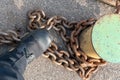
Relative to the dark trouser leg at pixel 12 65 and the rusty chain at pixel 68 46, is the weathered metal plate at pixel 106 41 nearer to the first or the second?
the rusty chain at pixel 68 46

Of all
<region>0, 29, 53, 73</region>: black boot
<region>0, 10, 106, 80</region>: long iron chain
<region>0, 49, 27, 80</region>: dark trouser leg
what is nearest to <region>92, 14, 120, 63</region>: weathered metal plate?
<region>0, 10, 106, 80</region>: long iron chain

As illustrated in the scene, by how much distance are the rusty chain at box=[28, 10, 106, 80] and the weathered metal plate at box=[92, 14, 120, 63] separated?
177 mm

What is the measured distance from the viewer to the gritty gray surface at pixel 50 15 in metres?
2.33

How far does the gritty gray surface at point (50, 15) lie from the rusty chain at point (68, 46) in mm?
63

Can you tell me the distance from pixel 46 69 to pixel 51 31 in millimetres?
265

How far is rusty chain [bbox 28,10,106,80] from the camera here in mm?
2287

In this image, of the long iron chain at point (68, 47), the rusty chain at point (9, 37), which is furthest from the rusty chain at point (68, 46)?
the rusty chain at point (9, 37)

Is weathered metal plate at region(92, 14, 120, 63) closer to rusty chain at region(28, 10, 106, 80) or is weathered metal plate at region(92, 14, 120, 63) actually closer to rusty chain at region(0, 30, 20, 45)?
rusty chain at region(28, 10, 106, 80)

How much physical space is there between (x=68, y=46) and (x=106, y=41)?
319 mm

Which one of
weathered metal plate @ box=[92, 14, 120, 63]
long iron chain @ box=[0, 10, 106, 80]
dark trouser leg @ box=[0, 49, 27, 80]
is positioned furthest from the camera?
long iron chain @ box=[0, 10, 106, 80]

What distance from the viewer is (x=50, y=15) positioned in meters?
2.39

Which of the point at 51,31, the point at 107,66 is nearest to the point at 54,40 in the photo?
the point at 51,31

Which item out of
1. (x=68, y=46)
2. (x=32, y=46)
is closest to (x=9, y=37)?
(x=32, y=46)

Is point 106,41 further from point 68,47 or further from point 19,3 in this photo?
point 19,3
